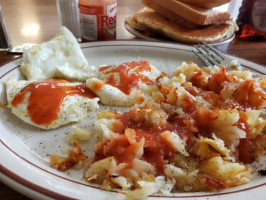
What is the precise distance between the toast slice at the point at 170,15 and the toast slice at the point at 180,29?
0.17 feet

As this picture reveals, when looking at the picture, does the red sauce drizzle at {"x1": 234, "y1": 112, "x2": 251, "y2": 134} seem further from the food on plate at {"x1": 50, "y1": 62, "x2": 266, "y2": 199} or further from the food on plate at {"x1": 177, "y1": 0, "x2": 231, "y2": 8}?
the food on plate at {"x1": 177, "y1": 0, "x2": 231, "y2": 8}

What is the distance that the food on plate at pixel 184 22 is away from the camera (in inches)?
93.7

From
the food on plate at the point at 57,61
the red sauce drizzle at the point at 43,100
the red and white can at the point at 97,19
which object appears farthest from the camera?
the red and white can at the point at 97,19

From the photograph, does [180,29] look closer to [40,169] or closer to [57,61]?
[57,61]

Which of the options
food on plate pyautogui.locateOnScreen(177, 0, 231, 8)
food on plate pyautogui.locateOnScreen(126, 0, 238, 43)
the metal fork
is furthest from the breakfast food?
food on plate pyautogui.locateOnScreen(177, 0, 231, 8)

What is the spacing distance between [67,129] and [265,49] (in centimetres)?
222

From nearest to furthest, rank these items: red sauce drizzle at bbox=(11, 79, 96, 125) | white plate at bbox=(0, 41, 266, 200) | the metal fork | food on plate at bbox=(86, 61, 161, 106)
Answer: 1. white plate at bbox=(0, 41, 266, 200)
2. red sauce drizzle at bbox=(11, 79, 96, 125)
3. food on plate at bbox=(86, 61, 161, 106)
4. the metal fork

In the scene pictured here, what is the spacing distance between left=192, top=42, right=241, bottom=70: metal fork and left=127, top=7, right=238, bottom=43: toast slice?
11.2 inches

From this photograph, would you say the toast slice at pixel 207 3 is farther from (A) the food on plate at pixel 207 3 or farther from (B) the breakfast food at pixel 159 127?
(B) the breakfast food at pixel 159 127

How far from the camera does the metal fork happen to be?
1.89m

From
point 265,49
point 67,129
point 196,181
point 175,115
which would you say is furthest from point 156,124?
point 265,49

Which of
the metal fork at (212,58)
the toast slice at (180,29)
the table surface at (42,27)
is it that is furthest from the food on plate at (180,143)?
the table surface at (42,27)

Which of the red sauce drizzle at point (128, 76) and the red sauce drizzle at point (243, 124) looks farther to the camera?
the red sauce drizzle at point (128, 76)

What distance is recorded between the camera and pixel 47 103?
1429 millimetres
